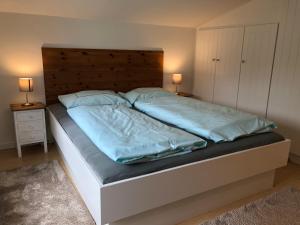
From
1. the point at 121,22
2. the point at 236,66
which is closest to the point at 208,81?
the point at 236,66

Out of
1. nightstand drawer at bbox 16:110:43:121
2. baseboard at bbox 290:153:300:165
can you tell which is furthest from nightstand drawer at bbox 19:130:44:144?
baseboard at bbox 290:153:300:165

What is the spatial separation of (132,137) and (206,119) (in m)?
0.80

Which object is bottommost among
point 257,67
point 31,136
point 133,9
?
point 31,136

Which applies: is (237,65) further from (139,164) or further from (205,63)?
(139,164)

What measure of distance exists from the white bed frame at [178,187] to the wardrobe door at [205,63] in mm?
1894

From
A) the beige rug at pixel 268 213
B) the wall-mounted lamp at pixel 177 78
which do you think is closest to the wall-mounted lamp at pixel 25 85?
the wall-mounted lamp at pixel 177 78

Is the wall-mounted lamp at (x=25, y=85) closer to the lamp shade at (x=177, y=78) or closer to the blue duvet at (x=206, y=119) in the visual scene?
the blue duvet at (x=206, y=119)

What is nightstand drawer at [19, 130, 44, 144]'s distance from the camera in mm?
2834

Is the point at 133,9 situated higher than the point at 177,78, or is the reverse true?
the point at 133,9

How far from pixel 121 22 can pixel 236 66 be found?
5.49 feet

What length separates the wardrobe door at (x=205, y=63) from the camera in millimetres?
3764

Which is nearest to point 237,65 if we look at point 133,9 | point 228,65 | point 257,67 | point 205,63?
point 228,65

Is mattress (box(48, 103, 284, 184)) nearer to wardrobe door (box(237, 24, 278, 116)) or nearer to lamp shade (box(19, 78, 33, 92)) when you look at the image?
lamp shade (box(19, 78, 33, 92))

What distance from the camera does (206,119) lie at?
2.32 metres
